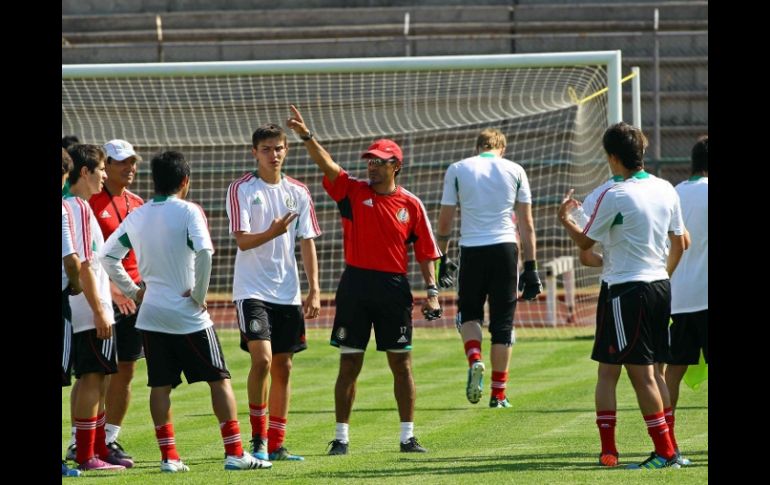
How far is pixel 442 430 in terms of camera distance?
9.84m

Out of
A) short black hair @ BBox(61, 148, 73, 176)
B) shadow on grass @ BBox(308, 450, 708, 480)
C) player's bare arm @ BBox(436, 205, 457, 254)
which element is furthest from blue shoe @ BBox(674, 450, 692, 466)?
player's bare arm @ BBox(436, 205, 457, 254)

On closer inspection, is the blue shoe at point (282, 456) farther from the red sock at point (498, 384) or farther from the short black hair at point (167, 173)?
the red sock at point (498, 384)

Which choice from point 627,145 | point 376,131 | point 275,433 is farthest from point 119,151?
point 376,131

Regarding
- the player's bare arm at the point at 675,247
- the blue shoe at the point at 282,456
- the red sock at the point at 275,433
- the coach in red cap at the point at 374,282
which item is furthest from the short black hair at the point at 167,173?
the player's bare arm at the point at 675,247

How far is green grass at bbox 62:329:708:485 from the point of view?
7.39 meters

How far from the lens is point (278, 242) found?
28.8ft

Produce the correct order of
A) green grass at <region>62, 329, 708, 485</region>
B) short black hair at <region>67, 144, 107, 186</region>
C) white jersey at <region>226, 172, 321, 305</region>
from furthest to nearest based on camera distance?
white jersey at <region>226, 172, 321, 305</region> < short black hair at <region>67, 144, 107, 186</region> < green grass at <region>62, 329, 708, 485</region>

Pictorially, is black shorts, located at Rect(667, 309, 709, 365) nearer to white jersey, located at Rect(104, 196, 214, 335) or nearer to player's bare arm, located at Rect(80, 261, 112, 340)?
white jersey, located at Rect(104, 196, 214, 335)

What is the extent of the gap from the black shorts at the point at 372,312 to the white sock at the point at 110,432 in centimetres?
152

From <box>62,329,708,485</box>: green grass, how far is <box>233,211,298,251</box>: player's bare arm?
138cm

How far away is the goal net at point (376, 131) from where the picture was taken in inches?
779
